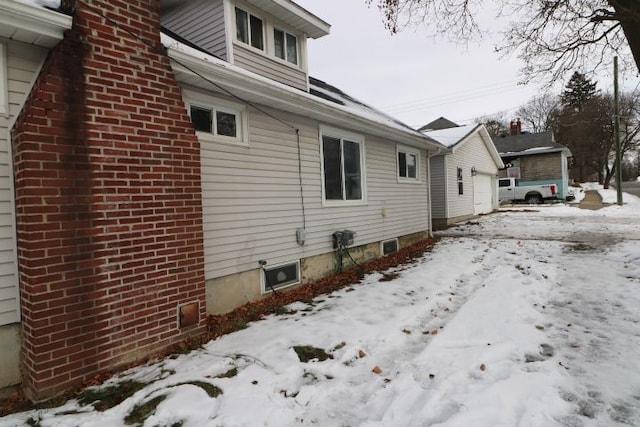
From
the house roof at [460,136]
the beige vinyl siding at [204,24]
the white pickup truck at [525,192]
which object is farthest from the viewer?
the white pickup truck at [525,192]

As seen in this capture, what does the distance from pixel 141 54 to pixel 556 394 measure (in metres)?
4.68

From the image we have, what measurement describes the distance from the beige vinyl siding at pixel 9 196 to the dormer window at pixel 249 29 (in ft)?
12.5

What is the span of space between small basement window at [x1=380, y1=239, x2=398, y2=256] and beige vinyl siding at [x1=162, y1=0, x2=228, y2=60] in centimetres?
539

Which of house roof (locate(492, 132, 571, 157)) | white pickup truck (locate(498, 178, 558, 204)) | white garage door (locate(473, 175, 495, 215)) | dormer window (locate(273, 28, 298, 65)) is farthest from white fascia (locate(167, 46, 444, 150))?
house roof (locate(492, 132, 571, 157))

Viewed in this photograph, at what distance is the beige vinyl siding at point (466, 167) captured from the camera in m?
15.2

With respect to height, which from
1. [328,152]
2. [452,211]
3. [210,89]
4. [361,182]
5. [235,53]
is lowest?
[452,211]

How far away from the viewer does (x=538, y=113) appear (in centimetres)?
5309

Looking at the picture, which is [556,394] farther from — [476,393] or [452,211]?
[452,211]

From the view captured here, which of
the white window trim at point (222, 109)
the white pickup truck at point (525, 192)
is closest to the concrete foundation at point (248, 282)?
the white window trim at point (222, 109)

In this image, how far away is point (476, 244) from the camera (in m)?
9.71

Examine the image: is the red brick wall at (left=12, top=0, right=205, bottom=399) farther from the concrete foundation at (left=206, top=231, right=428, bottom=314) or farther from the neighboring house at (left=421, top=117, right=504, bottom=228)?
the neighboring house at (left=421, top=117, right=504, bottom=228)

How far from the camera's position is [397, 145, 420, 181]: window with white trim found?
32.2 ft

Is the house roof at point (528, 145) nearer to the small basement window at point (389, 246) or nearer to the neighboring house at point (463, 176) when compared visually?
the neighboring house at point (463, 176)

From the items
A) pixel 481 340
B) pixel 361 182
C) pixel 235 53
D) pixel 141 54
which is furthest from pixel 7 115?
pixel 361 182
